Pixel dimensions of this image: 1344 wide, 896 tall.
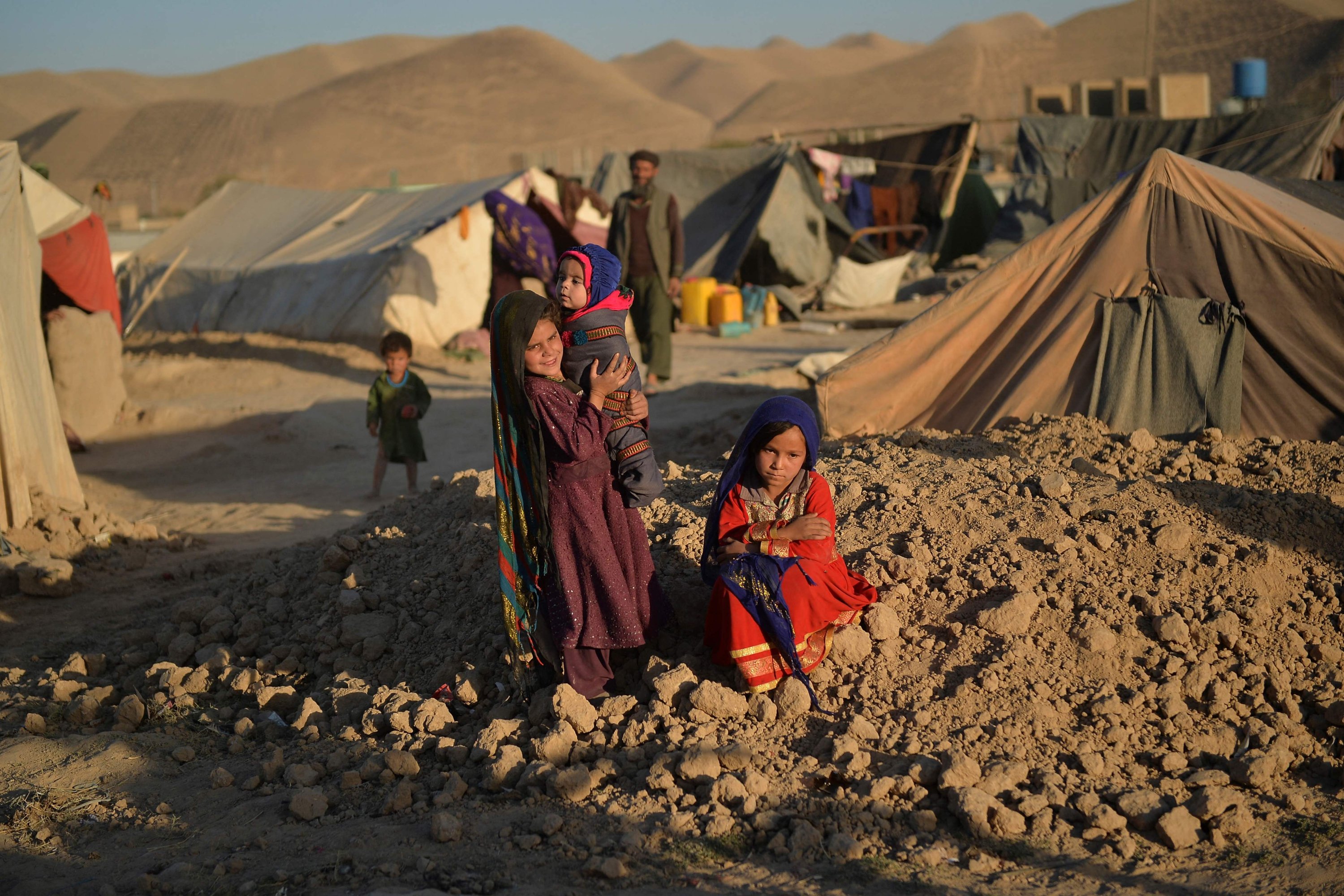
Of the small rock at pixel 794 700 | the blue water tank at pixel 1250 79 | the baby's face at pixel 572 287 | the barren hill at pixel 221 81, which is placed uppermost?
the barren hill at pixel 221 81

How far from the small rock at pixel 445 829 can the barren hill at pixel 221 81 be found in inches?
2815

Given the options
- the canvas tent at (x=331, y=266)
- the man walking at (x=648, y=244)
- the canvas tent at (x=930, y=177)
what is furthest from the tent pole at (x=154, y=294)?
the canvas tent at (x=930, y=177)

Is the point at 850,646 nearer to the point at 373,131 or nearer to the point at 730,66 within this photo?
the point at 373,131

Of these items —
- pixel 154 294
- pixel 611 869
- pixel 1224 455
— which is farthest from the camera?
pixel 154 294

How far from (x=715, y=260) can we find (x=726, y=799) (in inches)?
491

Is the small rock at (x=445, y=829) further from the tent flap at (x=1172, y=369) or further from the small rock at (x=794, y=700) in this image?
the tent flap at (x=1172, y=369)

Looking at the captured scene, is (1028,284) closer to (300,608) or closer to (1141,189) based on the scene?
(1141,189)

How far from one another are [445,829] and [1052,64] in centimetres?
6109

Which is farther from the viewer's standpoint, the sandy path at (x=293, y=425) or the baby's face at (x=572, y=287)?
the sandy path at (x=293, y=425)

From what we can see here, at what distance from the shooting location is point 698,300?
1291cm

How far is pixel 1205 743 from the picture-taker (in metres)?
2.74

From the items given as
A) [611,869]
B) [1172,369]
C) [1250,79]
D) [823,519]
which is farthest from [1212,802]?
[1250,79]

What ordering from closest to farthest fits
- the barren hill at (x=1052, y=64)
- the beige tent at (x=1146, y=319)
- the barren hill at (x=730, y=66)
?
the beige tent at (x=1146, y=319) < the barren hill at (x=1052, y=64) < the barren hill at (x=730, y=66)

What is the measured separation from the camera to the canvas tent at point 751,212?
563 inches
